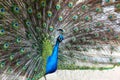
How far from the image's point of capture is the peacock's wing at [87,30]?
610cm

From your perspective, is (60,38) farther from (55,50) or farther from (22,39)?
(22,39)

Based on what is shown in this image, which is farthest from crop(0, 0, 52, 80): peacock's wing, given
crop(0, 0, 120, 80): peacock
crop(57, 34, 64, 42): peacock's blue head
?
crop(57, 34, 64, 42): peacock's blue head

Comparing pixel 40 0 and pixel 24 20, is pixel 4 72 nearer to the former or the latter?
pixel 24 20

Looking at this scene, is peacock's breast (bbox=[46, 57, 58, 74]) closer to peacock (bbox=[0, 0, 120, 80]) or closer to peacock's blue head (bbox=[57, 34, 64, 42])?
peacock (bbox=[0, 0, 120, 80])

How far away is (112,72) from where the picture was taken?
27.5ft

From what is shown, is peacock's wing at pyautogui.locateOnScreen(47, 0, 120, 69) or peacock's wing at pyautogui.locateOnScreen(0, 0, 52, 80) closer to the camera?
peacock's wing at pyautogui.locateOnScreen(0, 0, 52, 80)

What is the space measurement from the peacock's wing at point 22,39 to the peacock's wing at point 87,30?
27cm

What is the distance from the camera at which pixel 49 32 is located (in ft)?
19.7

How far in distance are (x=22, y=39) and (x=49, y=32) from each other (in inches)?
17.4

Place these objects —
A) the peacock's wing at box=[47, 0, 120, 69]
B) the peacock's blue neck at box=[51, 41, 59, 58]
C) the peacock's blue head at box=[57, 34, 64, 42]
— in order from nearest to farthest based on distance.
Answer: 1. the peacock's blue head at box=[57, 34, 64, 42]
2. the peacock's blue neck at box=[51, 41, 59, 58]
3. the peacock's wing at box=[47, 0, 120, 69]

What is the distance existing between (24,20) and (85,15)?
104 cm

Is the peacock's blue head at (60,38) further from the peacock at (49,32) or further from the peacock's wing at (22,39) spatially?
the peacock's wing at (22,39)

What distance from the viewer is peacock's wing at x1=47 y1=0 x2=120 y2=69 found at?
240 inches

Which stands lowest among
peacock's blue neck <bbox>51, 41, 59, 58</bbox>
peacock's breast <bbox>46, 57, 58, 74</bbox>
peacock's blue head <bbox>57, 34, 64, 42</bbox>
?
peacock's breast <bbox>46, 57, 58, 74</bbox>
